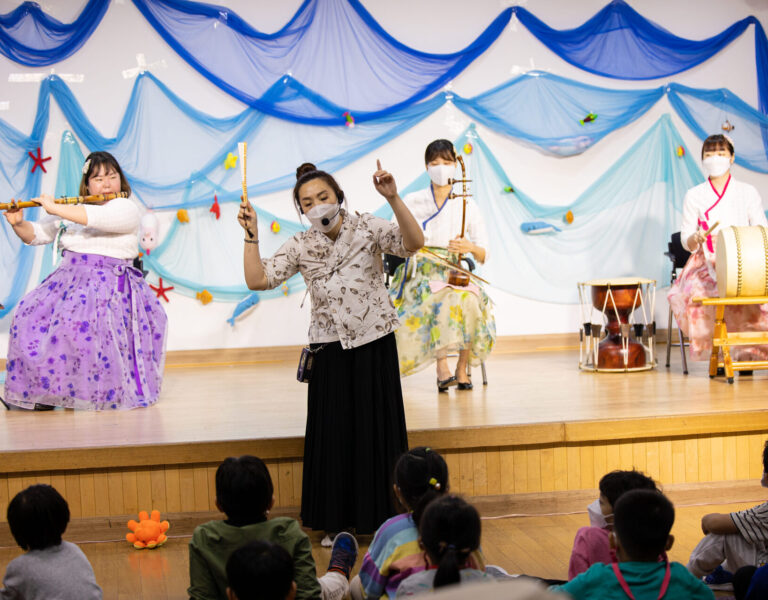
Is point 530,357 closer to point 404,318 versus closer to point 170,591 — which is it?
point 404,318

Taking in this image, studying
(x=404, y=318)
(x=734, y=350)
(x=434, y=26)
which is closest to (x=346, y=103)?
(x=434, y=26)

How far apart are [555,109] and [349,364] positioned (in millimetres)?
4338

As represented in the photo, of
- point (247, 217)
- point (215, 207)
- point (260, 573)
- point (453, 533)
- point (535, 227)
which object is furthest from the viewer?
point (535, 227)

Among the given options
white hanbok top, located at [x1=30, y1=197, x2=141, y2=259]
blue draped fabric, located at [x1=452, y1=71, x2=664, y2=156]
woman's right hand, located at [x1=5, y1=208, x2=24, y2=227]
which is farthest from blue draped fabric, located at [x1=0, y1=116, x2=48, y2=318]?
blue draped fabric, located at [x1=452, y1=71, x2=664, y2=156]

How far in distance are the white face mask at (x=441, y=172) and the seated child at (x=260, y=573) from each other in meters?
3.37

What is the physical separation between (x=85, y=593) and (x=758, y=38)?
695cm

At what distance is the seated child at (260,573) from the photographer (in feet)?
6.07

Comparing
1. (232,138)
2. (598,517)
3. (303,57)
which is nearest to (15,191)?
(232,138)

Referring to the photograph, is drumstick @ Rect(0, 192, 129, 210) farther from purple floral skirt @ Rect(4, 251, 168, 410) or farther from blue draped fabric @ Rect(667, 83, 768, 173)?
blue draped fabric @ Rect(667, 83, 768, 173)

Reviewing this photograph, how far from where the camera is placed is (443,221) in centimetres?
511

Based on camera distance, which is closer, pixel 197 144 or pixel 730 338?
pixel 730 338

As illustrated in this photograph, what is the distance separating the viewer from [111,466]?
11.8 feet

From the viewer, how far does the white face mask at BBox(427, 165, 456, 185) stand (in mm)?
4961

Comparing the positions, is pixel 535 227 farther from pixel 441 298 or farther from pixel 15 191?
pixel 15 191
